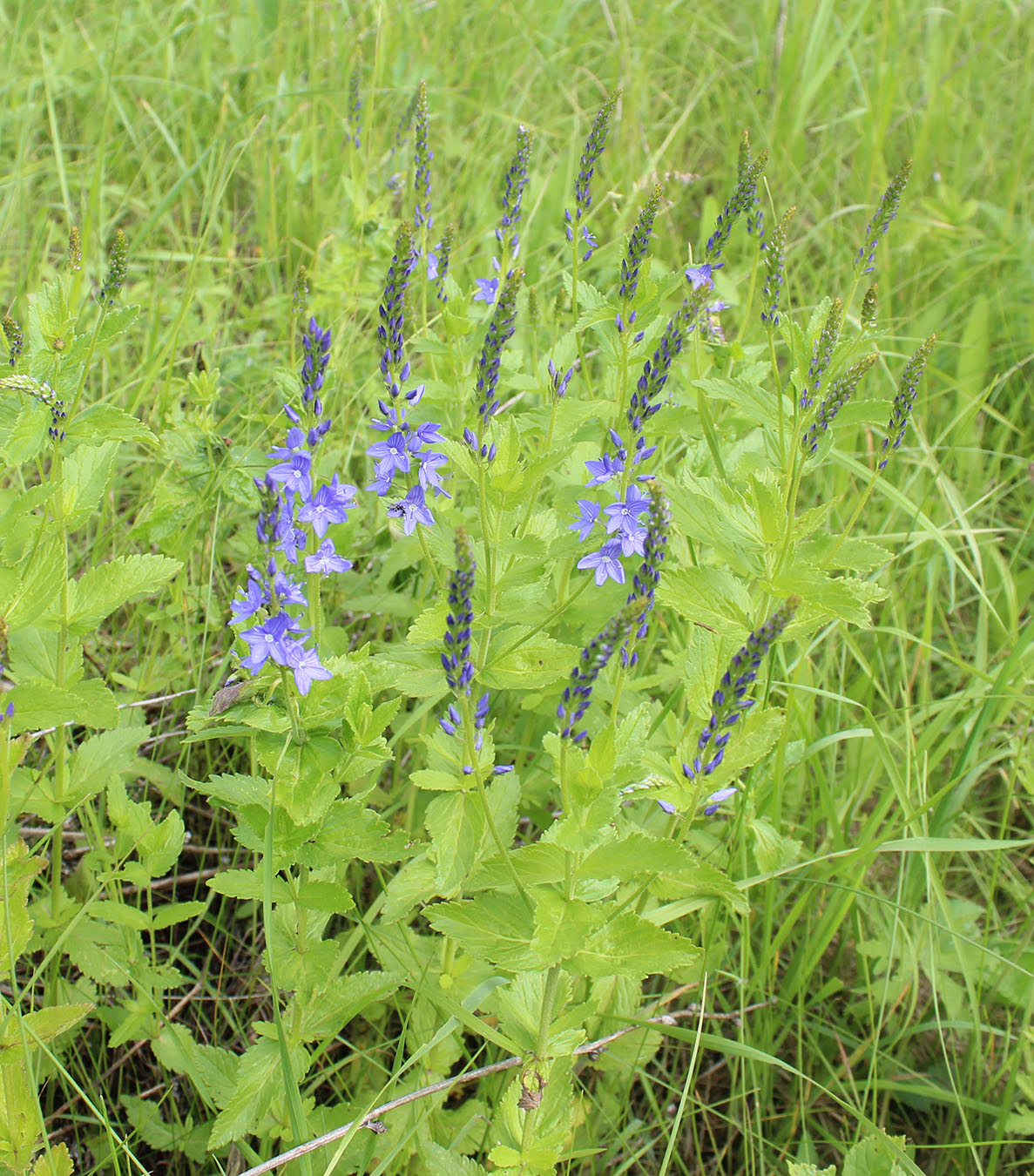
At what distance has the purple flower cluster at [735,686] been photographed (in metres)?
2.02

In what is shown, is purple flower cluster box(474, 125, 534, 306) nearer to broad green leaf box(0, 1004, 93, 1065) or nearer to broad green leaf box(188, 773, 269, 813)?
broad green leaf box(188, 773, 269, 813)

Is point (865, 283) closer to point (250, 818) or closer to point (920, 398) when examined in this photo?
point (920, 398)

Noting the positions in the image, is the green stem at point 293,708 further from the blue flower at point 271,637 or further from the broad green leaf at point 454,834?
the broad green leaf at point 454,834

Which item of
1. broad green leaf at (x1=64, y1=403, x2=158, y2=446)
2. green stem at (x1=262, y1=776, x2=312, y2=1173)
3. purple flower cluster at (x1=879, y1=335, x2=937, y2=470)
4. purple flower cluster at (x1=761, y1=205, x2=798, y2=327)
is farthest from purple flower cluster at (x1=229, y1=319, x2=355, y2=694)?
purple flower cluster at (x1=879, y1=335, x2=937, y2=470)

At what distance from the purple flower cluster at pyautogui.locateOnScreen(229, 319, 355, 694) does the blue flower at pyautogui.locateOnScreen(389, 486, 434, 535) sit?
207mm

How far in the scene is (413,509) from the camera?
2766mm

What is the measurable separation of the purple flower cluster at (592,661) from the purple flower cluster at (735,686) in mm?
248

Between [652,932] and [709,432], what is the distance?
5.15 ft

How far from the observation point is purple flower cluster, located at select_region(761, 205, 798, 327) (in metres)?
2.93

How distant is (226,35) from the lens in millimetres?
6477

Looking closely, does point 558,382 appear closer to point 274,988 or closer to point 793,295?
point 274,988

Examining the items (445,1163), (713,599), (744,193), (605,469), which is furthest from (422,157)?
(445,1163)

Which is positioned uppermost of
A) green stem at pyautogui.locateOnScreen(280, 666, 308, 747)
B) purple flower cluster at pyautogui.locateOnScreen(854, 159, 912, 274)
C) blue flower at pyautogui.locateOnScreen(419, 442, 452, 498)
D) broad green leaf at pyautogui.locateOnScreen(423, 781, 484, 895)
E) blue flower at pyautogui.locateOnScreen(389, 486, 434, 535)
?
purple flower cluster at pyautogui.locateOnScreen(854, 159, 912, 274)

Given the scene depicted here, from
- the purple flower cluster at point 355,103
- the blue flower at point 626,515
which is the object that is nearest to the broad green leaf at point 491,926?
the blue flower at point 626,515
